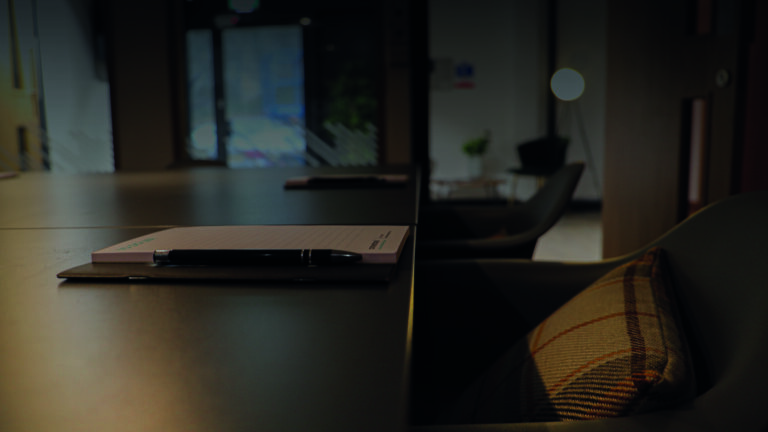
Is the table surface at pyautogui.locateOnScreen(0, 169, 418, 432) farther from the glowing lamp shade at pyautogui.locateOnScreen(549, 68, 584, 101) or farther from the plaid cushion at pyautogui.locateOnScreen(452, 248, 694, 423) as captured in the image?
the glowing lamp shade at pyautogui.locateOnScreen(549, 68, 584, 101)

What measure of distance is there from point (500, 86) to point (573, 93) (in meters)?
0.82

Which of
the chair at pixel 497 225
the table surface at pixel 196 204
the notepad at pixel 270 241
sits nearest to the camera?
the notepad at pixel 270 241

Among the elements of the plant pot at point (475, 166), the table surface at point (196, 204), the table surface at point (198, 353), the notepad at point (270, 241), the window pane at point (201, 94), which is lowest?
the plant pot at point (475, 166)

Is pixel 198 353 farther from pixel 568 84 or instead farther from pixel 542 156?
pixel 568 84

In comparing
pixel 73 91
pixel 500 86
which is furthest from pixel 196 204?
pixel 500 86

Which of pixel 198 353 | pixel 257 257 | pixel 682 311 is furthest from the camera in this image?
pixel 682 311

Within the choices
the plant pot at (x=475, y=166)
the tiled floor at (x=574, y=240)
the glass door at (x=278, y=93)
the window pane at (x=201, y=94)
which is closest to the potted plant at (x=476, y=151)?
the plant pot at (x=475, y=166)

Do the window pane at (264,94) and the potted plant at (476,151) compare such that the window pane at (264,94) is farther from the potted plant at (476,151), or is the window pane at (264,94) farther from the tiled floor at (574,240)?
the potted plant at (476,151)

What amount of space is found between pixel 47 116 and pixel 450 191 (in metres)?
3.82

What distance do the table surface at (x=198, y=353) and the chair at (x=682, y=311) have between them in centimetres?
13

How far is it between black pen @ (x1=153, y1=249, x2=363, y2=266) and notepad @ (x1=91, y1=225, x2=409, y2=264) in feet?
0.06

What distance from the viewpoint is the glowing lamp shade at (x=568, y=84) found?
584cm

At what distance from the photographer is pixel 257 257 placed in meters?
0.54

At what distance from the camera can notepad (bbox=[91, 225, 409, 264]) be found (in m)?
0.56
